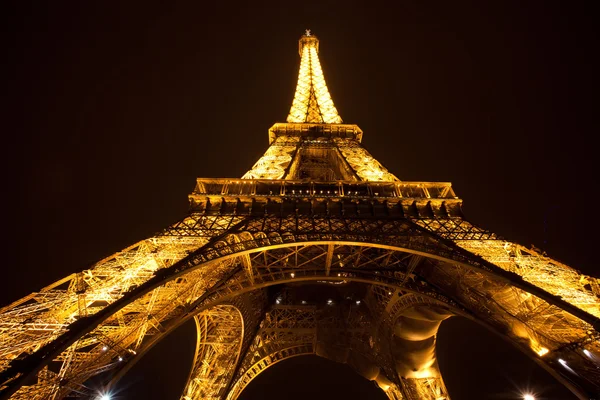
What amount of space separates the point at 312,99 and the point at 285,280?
21.4m

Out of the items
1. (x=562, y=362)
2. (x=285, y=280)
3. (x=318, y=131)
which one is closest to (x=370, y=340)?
(x=285, y=280)

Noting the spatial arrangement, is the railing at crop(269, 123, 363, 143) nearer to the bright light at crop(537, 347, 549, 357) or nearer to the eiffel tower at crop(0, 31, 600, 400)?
the eiffel tower at crop(0, 31, 600, 400)

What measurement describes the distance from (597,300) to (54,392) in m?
11.7

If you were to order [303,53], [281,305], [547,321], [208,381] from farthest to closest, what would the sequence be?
[303,53] < [281,305] < [208,381] < [547,321]

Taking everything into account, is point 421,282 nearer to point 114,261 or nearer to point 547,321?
point 547,321

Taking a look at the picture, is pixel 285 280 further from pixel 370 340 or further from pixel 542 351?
pixel 370 340

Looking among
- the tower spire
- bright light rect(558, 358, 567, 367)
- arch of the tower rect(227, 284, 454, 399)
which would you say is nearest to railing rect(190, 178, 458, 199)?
arch of the tower rect(227, 284, 454, 399)

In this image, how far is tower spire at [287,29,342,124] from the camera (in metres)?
26.3

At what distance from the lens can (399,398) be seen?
18438 mm

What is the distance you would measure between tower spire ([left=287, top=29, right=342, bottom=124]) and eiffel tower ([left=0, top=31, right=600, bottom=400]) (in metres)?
3.94

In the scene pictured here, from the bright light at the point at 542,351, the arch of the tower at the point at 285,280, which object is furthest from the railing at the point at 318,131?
the bright light at the point at 542,351

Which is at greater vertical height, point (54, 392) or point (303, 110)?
point (303, 110)

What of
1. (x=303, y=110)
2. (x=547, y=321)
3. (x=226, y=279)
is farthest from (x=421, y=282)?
(x=303, y=110)

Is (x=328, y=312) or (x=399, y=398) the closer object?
(x=399, y=398)
